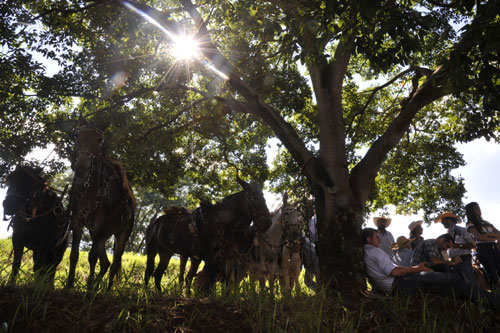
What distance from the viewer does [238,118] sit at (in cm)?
1289

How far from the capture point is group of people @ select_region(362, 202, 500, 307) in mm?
5703

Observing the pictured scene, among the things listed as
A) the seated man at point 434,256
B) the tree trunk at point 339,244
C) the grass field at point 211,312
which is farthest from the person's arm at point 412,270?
the tree trunk at point 339,244

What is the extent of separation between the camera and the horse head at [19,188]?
6.40 metres

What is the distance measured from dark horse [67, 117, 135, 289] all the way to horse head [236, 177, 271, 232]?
112 inches

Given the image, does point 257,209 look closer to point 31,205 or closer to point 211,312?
point 211,312

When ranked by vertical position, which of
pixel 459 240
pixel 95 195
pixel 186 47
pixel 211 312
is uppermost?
pixel 186 47

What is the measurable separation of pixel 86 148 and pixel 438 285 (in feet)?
21.0

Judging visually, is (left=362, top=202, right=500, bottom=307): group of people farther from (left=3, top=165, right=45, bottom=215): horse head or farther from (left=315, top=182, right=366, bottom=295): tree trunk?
(left=3, top=165, right=45, bottom=215): horse head

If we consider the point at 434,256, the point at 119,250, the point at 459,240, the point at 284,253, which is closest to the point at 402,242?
the point at 434,256

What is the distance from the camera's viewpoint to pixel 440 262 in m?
6.09

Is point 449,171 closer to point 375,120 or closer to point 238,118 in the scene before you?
point 375,120

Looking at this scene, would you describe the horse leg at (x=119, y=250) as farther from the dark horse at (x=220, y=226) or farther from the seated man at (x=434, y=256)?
the seated man at (x=434, y=256)

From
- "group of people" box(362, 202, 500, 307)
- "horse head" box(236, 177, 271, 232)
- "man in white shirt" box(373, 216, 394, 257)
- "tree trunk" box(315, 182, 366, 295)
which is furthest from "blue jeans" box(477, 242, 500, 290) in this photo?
"horse head" box(236, 177, 271, 232)

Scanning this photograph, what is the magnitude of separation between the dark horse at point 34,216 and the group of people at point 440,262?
578 centimetres
